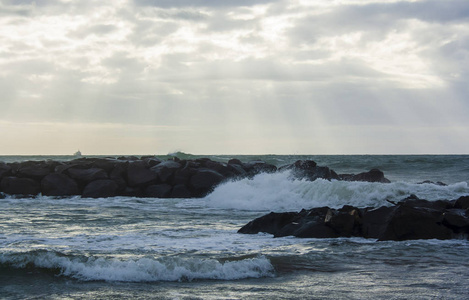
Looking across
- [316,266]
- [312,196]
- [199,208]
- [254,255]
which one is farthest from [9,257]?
[312,196]

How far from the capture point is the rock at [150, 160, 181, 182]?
80.8ft

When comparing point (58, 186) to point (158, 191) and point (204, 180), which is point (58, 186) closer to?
point (158, 191)

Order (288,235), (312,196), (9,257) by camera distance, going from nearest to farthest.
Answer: (9,257) → (288,235) → (312,196)

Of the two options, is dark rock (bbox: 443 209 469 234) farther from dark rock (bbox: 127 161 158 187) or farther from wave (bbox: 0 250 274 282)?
dark rock (bbox: 127 161 158 187)

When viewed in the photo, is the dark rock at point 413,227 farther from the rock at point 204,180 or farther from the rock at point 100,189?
the rock at point 100,189

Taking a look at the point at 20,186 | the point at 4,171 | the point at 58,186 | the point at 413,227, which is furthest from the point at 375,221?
the point at 4,171

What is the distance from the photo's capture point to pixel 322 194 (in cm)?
1975

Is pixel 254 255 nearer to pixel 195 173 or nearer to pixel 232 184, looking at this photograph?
pixel 232 184

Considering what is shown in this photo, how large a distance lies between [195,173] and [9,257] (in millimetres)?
16494

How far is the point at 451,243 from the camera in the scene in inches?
424

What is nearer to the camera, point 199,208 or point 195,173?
point 199,208

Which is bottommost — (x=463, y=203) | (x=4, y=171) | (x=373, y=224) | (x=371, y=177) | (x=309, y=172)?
(x=373, y=224)

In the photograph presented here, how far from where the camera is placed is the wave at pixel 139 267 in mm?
7711

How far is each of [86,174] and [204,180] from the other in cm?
545
